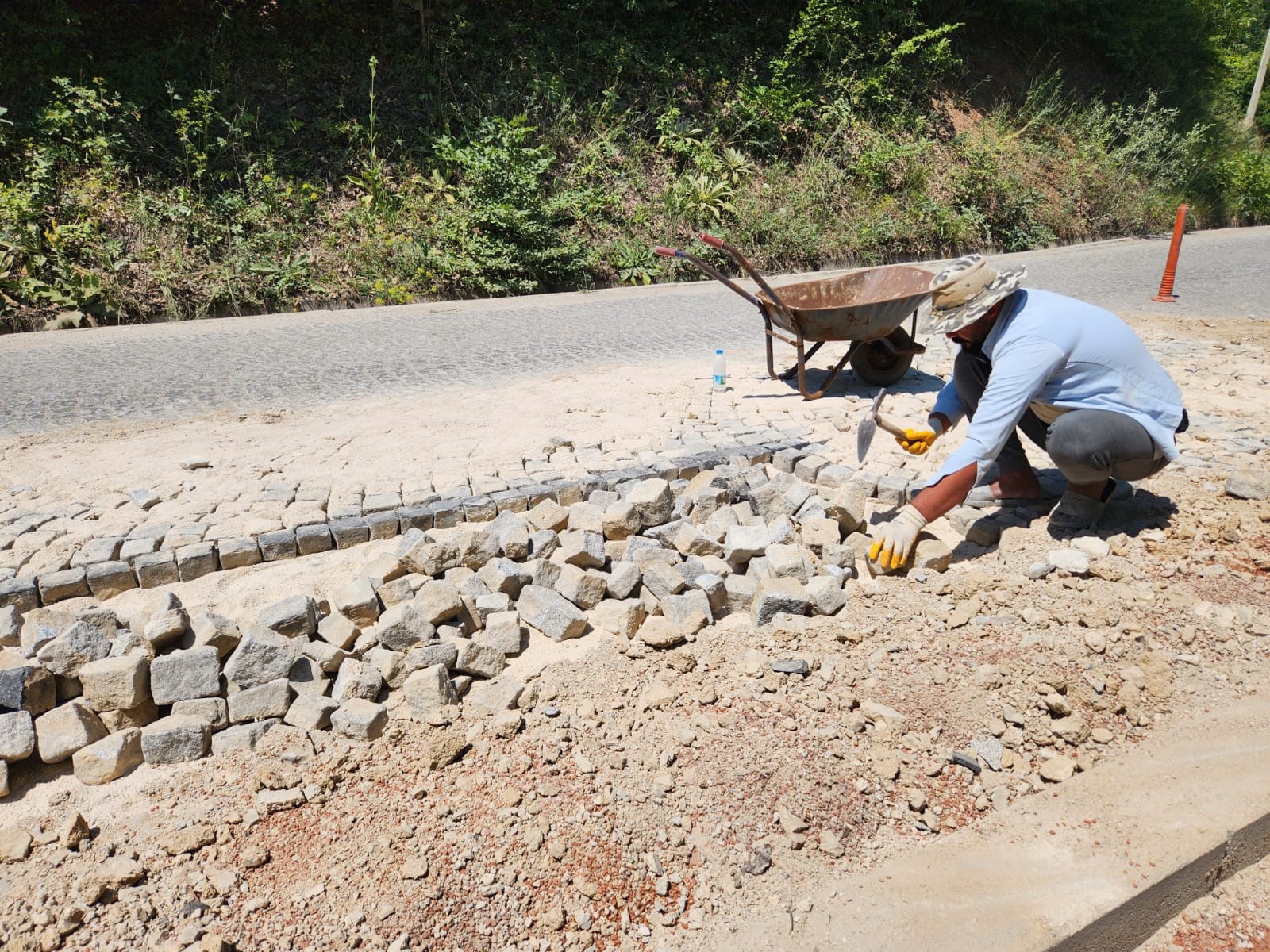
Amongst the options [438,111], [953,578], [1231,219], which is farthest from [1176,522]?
[1231,219]

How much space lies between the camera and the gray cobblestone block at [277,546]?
4.12 m

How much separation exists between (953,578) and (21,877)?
3.47 metres

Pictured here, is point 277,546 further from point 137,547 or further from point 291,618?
point 291,618

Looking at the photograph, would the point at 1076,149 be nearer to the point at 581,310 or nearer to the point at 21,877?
the point at 581,310

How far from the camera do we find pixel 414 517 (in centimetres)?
436

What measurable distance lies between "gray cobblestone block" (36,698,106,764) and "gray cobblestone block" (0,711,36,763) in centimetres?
3

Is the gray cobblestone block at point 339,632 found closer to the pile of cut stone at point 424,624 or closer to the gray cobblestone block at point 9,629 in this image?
the pile of cut stone at point 424,624

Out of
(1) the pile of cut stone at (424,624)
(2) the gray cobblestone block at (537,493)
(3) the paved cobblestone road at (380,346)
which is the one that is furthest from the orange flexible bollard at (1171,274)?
(2) the gray cobblestone block at (537,493)

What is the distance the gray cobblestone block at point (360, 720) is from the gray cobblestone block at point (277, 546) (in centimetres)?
130

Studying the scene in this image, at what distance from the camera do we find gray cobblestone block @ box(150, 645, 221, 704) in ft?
10.2

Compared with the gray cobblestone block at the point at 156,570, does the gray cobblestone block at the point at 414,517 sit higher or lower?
higher

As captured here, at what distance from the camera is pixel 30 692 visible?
3057mm

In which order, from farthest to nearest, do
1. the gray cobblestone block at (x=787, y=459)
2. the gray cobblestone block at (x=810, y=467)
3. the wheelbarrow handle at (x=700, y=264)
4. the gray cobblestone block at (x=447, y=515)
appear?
the wheelbarrow handle at (x=700, y=264) → the gray cobblestone block at (x=787, y=459) → the gray cobblestone block at (x=810, y=467) → the gray cobblestone block at (x=447, y=515)

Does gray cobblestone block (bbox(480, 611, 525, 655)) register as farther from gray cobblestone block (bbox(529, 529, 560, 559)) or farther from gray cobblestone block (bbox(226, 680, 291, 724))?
gray cobblestone block (bbox(226, 680, 291, 724))
